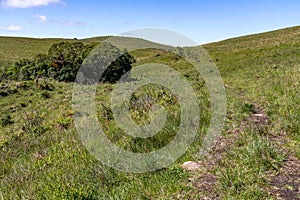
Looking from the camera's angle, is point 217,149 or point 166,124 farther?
point 166,124

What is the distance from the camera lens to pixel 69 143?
7.37m

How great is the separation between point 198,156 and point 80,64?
29.0 meters

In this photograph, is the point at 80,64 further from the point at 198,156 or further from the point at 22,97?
the point at 198,156

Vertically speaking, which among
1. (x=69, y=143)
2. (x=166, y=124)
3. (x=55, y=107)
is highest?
(x=166, y=124)

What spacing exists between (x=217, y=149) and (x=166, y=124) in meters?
1.64

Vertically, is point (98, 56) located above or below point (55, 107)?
above

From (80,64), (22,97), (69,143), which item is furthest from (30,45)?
(69,143)

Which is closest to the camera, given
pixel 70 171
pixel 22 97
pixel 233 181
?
pixel 233 181

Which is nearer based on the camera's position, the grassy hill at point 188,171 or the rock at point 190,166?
the grassy hill at point 188,171

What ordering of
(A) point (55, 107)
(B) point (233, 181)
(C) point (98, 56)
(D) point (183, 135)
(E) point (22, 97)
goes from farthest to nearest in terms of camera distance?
(C) point (98, 56) → (E) point (22, 97) → (A) point (55, 107) → (D) point (183, 135) → (B) point (233, 181)

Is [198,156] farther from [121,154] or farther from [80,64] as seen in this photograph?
[80,64]

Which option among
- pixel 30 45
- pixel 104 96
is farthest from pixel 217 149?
pixel 30 45

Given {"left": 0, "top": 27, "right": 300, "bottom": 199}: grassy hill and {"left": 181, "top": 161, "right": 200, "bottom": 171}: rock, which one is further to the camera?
{"left": 181, "top": 161, "right": 200, "bottom": 171}: rock

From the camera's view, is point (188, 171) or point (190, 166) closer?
point (188, 171)
